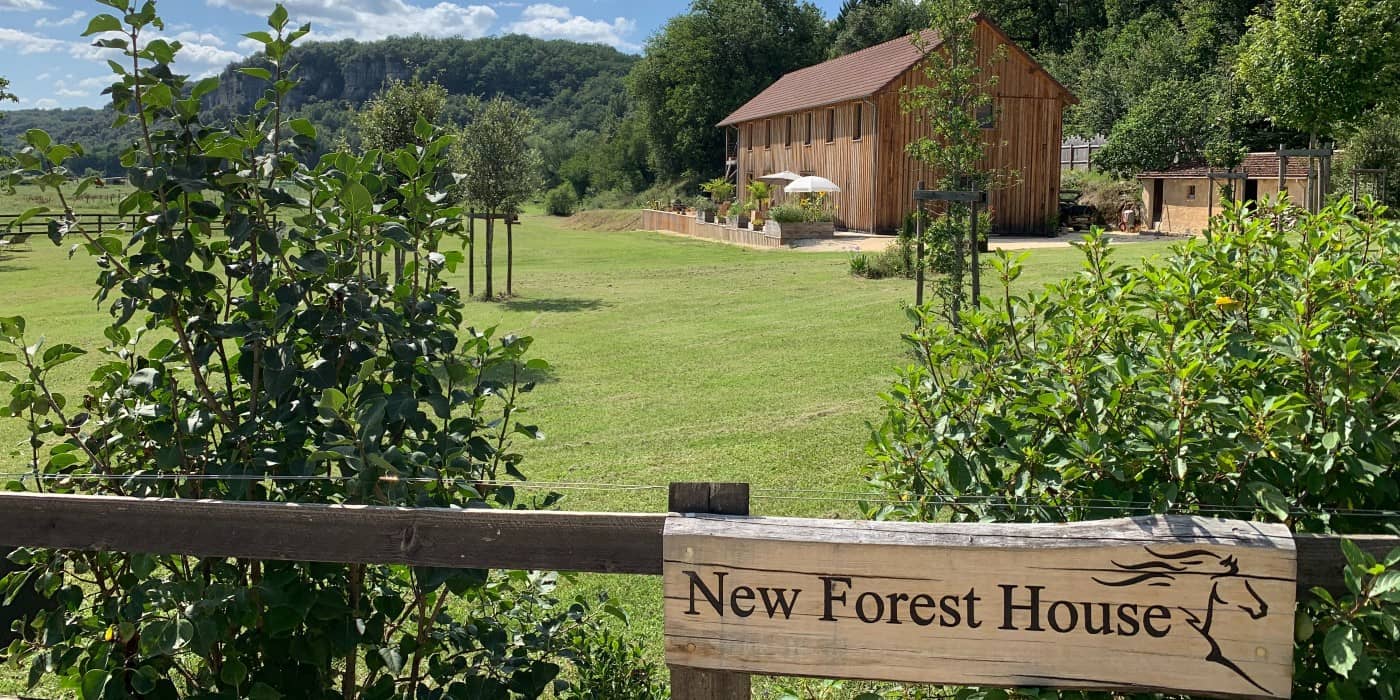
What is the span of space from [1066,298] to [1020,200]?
36.4 metres

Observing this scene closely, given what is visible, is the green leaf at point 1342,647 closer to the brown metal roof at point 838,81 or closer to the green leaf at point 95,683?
the green leaf at point 95,683

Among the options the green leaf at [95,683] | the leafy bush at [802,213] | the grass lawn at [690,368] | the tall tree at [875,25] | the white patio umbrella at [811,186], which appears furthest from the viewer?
the tall tree at [875,25]

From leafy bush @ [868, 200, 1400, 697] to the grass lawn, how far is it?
52cm

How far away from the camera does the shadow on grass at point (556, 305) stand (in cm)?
2003

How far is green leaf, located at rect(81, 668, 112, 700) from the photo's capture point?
121 inches

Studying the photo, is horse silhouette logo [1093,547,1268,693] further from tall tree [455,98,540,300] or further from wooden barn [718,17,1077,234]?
wooden barn [718,17,1077,234]

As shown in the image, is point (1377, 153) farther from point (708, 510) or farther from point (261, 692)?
point (261, 692)

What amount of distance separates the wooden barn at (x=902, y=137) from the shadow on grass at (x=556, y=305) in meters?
16.6

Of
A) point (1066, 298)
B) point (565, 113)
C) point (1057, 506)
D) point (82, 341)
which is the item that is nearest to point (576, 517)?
point (1057, 506)

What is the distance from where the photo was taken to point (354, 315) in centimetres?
319

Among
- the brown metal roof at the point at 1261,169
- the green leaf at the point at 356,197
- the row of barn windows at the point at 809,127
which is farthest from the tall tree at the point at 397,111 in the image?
the brown metal roof at the point at 1261,169

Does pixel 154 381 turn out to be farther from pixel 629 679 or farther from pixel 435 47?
pixel 435 47

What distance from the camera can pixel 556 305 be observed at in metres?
20.8

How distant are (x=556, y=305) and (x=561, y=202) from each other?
56865 mm
